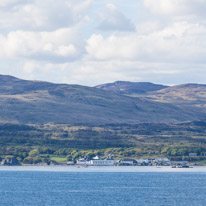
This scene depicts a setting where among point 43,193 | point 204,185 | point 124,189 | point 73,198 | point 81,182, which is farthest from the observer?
point 81,182

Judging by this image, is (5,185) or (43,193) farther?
(5,185)

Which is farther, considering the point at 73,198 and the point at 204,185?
the point at 204,185

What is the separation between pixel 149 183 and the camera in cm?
16925

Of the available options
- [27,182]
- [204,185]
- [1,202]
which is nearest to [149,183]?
[204,185]

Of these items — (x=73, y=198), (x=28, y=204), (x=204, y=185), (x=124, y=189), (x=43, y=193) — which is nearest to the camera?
(x=28, y=204)

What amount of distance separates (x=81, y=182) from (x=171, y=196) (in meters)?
45.2

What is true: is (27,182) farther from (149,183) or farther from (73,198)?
(73,198)

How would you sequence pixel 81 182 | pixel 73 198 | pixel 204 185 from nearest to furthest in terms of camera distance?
pixel 73 198
pixel 204 185
pixel 81 182

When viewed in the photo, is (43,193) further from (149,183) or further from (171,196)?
(149,183)

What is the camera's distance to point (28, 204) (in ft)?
392

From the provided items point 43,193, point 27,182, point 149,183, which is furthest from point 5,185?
point 149,183

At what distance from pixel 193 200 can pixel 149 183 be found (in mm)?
45049

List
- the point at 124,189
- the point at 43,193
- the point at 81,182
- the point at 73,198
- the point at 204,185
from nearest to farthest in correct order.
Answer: the point at 73,198 < the point at 43,193 < the point at 124,189 < the point at 204,185 < the point at 81,182

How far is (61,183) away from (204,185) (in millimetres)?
36945
